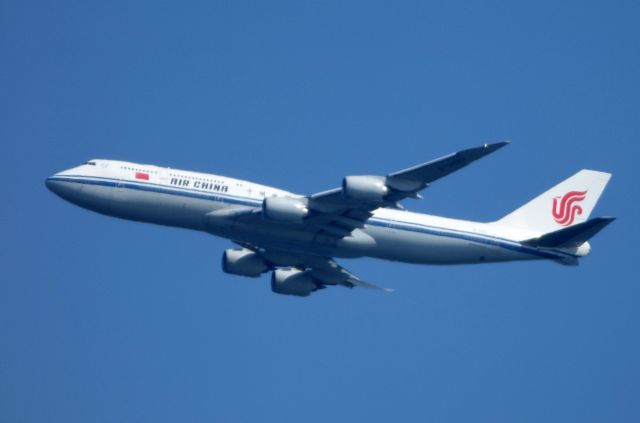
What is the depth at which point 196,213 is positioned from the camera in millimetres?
53562

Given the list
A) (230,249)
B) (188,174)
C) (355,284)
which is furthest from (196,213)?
(355,284)

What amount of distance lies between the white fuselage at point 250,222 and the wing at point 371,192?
1.17 metres

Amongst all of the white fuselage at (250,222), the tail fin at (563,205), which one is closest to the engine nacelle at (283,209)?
the white fuselage at (250,222)

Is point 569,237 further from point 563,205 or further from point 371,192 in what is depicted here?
point 371,192

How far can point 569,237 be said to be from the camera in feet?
181

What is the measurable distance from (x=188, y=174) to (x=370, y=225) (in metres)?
10.3

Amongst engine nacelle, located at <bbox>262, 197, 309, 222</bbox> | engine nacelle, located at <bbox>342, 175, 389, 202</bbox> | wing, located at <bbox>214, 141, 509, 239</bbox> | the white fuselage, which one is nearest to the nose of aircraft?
the white fuselage

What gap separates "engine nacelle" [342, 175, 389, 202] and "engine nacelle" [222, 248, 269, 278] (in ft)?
38.5

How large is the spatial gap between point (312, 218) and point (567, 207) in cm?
1789

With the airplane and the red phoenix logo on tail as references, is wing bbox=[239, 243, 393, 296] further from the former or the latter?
the red phoenix logo on tail

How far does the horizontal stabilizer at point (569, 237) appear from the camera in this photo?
5359 centimetres

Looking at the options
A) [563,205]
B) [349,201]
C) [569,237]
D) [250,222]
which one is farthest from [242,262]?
[563,205]

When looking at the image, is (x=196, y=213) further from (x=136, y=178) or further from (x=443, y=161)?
(x=443, y=161)

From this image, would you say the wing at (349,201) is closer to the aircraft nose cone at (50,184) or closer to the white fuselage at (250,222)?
the white fuselage at (250,222)
